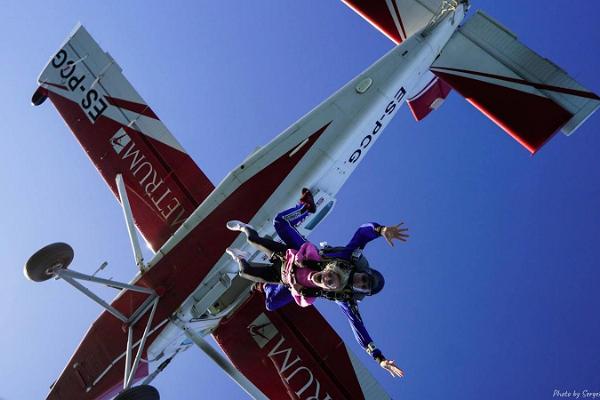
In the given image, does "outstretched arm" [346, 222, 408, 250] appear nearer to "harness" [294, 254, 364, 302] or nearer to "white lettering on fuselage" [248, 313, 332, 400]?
"harness" [294, 254, 364, 302]

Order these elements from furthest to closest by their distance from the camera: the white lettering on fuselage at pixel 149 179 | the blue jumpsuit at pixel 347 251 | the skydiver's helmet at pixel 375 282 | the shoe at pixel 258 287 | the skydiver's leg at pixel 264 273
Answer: the white lettering on fuselage at pixel 149 179 < the shoe at pixel 258 287 < the skydiver's leg at pixel 264 273 < the blue jumpsuit at pixel 347 251 < the skydiver's helmet at pixel 375 282

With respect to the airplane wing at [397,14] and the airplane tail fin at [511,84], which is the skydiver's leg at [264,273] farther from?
the airplane wing at [397,14]

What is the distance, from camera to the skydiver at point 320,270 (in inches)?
208

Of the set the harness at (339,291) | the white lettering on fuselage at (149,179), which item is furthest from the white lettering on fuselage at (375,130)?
the white lettering on fuselage at (149,179)

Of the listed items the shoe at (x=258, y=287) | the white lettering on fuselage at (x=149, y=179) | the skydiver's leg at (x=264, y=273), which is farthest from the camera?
the white lettering on fuselage at (x=149, y=179)

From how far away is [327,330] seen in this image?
7.80 metres

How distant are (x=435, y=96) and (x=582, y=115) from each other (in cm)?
273

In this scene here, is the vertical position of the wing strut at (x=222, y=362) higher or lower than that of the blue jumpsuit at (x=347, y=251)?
lower

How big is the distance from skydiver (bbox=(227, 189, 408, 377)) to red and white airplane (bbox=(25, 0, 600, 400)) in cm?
109

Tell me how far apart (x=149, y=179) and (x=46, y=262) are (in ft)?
8.77

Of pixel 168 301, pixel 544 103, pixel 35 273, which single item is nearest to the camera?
pixel 35 273

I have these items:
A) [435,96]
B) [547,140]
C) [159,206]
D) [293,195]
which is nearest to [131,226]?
[159,206]

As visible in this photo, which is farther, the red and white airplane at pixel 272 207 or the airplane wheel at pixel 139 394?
the red and white airplane at pixel 272 207

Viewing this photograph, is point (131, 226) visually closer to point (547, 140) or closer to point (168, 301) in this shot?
point (168, 301)
